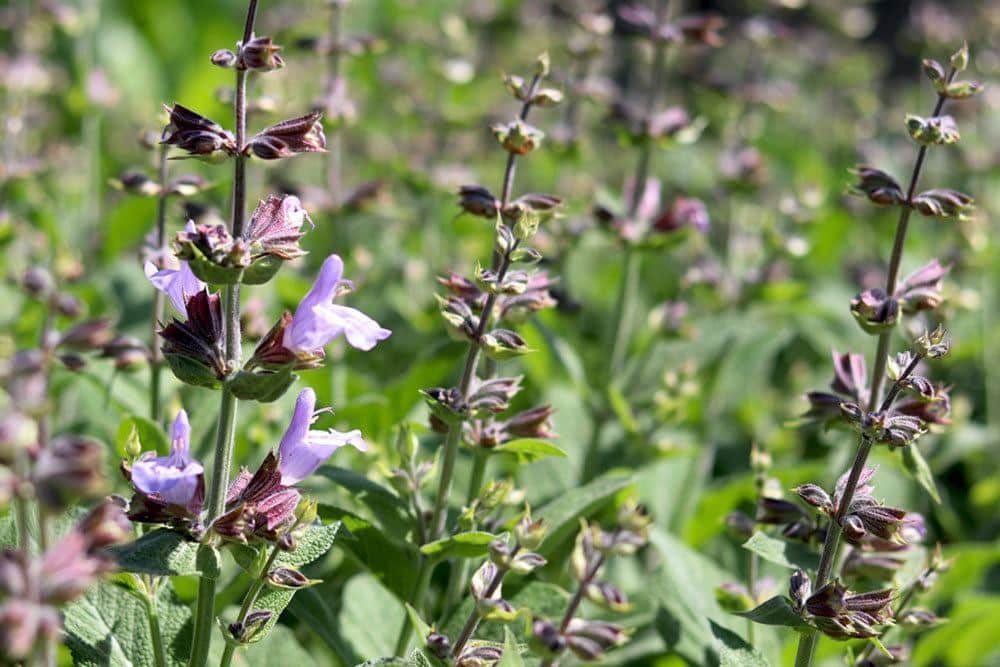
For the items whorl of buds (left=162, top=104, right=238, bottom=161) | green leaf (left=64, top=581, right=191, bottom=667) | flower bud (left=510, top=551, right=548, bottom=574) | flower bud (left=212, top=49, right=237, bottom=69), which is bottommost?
green leaf (left=64, top=581, right=191, bottom=667)

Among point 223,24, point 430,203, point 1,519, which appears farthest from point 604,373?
point 223,24

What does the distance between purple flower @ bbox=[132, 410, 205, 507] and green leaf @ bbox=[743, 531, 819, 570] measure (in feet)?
2.63

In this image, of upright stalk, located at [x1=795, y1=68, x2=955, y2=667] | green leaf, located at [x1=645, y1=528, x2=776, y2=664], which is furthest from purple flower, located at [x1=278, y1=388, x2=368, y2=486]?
green leaf, located at [x1=645, y1=528, x2=776, y2=664]

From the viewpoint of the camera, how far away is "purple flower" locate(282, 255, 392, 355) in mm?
1418

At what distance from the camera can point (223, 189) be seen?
2637 mm

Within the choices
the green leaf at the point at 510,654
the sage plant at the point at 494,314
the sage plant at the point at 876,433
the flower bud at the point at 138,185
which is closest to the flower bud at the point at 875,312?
the sage plant at the point at 876,433

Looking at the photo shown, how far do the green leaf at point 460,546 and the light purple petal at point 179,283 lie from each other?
548 millimetres

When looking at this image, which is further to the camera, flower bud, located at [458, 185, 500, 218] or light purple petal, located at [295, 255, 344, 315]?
flower bud, located at [458, 185, 500, 218]

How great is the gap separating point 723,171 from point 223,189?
1785 millimetres

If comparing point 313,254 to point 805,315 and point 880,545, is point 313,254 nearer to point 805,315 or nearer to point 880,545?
point 805,315

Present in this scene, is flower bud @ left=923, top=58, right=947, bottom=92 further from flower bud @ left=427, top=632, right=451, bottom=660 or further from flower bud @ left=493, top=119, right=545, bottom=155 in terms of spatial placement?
flower bud @ left=427, top=632, right=451, bottom=660

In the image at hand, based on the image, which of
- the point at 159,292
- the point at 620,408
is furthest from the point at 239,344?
the point at 620,408

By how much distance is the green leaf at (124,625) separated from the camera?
1608 mm

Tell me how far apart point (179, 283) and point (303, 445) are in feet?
0.94
